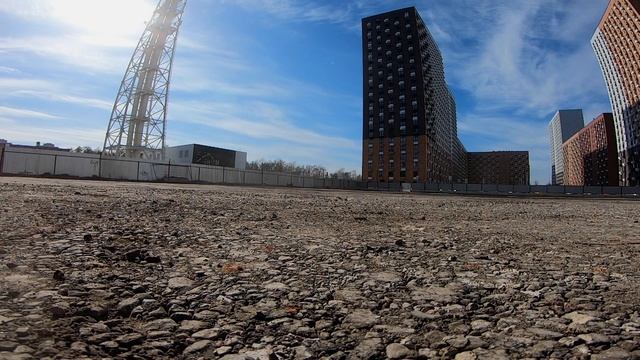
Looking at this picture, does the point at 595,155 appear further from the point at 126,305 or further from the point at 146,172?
the point at 126,305

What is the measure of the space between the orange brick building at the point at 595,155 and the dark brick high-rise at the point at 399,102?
53.4 m

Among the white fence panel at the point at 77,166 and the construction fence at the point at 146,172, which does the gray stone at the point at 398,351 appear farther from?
the white fence panel at the point at 77,166

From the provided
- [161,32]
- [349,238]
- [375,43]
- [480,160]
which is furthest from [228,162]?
[480,160]

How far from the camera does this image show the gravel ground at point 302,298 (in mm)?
1812

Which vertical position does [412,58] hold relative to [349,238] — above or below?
above

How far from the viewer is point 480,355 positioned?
1.74 meters

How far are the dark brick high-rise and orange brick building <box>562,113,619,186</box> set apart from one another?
175 ft

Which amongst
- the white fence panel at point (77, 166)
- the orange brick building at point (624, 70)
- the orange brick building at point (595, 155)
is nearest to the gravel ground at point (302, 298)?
the white fence panel at point (77, 166)

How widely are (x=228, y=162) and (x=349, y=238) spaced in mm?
89164

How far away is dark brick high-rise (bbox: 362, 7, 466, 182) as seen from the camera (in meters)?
111

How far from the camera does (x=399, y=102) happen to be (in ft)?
372

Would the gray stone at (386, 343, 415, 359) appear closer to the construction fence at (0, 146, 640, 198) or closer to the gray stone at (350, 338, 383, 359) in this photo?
the gray stone at (350, 338, 383, 359)

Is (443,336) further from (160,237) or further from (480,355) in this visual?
(160,237)

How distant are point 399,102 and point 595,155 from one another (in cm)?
7717
